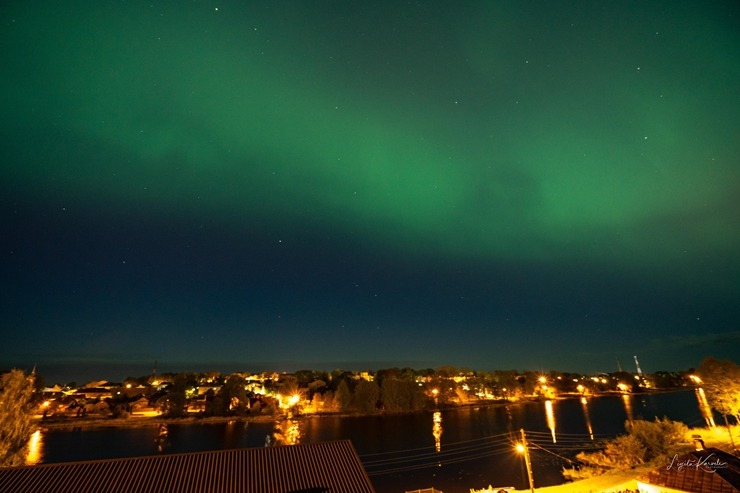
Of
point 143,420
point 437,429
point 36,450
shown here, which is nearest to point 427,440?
point 437,429

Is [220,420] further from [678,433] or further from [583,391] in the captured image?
[583,391]

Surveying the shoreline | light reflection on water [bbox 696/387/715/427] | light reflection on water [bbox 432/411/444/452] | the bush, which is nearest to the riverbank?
the shoreline

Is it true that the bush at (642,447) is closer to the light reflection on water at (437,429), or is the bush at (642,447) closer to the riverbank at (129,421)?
the light reflection on water at (437,429)

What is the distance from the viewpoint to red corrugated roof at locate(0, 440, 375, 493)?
1509 centimetres

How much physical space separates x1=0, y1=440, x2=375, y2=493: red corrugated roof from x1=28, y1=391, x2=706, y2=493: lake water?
29952 millimetres

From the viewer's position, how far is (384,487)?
44219 mm

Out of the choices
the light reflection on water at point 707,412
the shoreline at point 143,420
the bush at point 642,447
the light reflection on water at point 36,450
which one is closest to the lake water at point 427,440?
the light reflection on water at point 36,450

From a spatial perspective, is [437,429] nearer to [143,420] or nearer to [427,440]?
[427,440]

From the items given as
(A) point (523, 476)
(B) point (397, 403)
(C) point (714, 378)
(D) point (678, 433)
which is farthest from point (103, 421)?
(C) point (714, 378)

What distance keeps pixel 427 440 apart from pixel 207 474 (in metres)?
64.2

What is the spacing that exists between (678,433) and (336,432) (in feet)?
204

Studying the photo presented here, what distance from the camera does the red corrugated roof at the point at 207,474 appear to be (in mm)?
15094

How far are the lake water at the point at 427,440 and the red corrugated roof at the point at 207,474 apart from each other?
2995cm

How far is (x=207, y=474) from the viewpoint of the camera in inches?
648
